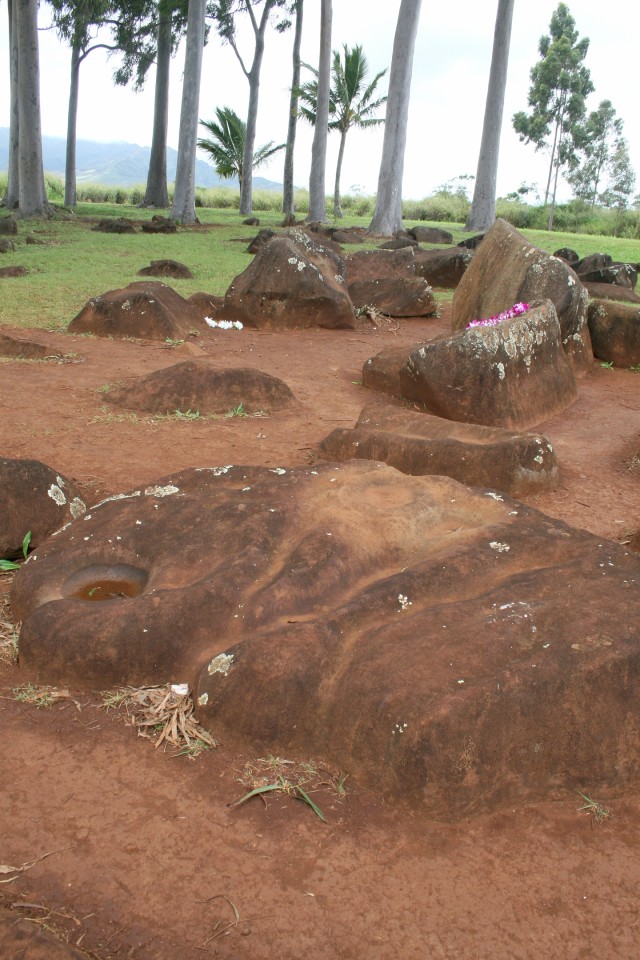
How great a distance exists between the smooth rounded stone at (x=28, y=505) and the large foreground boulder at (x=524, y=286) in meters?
5.16

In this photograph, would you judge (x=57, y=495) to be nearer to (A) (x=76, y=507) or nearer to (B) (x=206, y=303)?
(A) (x=76, y=507)

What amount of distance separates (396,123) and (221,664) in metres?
19.7

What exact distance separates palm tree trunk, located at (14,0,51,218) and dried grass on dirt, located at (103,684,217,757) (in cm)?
2060

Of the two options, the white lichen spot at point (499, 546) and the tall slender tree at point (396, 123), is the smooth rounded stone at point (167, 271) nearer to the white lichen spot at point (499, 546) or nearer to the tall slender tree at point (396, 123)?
the tall slender tree at point (396, 123)

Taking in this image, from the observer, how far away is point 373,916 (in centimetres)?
193

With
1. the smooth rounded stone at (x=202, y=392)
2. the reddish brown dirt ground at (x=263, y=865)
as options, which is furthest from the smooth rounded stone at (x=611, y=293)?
the reddish brown dirt ground at (x=263, y=865)

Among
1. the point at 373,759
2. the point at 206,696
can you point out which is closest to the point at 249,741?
the point at 206,696

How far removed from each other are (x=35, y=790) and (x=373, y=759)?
36.2 inches

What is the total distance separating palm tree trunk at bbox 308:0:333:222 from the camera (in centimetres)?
2402

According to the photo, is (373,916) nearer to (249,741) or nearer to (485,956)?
(485,956)

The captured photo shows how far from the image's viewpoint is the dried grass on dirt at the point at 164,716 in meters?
2.52

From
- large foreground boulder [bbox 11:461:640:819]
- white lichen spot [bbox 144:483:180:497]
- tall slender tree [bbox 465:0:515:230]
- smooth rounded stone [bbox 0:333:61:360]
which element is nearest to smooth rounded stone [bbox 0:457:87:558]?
white lichen spot [bbox 144:483:180:497]

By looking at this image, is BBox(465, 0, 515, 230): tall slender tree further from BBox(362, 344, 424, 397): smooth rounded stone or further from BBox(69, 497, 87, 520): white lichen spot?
BBox(69, 497, 87, 520): white lichen spot

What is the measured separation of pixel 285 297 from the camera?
10180 millimetres
